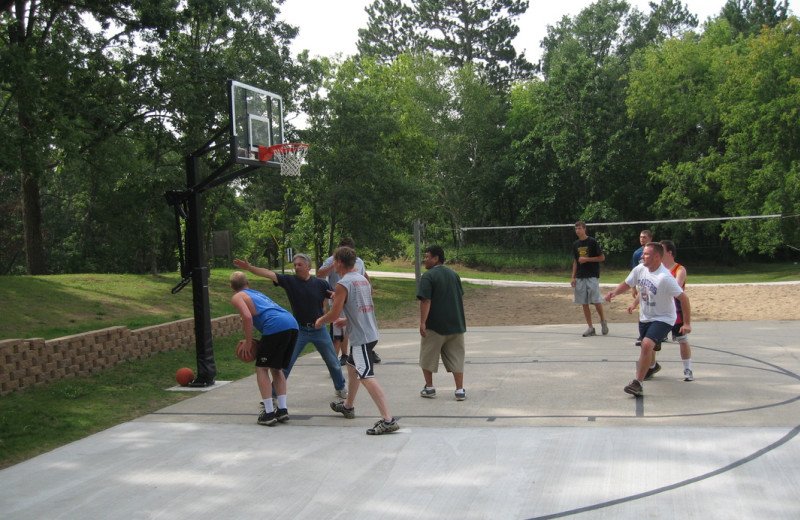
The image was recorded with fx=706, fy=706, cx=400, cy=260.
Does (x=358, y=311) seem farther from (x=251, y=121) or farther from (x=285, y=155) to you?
(x=285, y=155)

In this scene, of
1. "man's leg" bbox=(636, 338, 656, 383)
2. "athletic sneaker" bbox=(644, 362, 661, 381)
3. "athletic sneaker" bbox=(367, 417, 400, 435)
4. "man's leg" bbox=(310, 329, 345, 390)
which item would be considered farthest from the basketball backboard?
"athletic sneaker" bbox=(644, 362, 661, 381)

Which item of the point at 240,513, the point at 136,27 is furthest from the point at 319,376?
the point at 136,27

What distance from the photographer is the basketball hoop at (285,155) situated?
9.60 metres

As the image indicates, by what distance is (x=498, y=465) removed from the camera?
532 centimetres

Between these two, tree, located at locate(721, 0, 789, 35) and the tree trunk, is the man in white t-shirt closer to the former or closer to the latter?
the tree trunk

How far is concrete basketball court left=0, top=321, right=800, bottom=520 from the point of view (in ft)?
15.0

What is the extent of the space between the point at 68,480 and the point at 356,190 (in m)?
17.6

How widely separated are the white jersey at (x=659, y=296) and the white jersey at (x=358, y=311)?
2917 millimetres

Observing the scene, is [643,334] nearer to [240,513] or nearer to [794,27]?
[240,513]

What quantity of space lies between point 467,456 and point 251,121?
5.73 metres

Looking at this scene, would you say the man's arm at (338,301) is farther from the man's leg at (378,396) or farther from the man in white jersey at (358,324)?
the man's leg at (378,396)

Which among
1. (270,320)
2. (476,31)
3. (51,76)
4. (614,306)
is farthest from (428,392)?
(476,31)

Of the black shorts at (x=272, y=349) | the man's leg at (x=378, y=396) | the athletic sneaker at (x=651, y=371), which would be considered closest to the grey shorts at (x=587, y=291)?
the athletic sneaker at (x=651, y=371)

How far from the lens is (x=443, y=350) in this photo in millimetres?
7598
